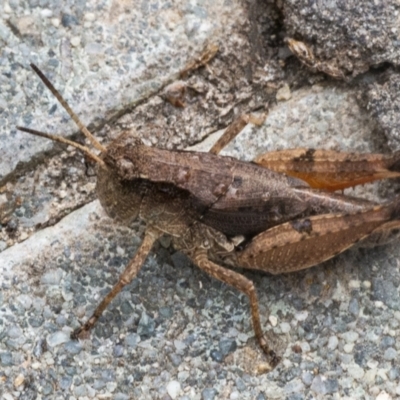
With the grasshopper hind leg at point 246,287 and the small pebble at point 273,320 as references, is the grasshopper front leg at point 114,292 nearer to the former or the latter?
the grasshopper hind leg at point 246,287

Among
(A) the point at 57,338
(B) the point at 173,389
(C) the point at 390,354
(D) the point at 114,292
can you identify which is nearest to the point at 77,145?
(D) the point at 114,292

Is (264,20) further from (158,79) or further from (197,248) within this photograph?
(197,248)

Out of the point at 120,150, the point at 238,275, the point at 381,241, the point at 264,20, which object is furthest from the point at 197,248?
the point at 264,20

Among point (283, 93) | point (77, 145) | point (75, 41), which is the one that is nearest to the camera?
point (77, 145)

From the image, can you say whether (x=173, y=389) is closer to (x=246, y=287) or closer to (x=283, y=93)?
(x=246, y=287)

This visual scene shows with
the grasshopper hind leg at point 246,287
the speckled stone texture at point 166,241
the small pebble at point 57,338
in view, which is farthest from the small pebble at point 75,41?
the small pebble at point 57,338

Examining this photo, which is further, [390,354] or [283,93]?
[283,93]

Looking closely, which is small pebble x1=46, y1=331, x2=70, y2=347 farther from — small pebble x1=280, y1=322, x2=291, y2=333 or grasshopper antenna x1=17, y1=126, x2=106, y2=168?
small pebble x1=280, y1=322, x2=291, y2=333
